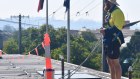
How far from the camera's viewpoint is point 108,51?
8484mm

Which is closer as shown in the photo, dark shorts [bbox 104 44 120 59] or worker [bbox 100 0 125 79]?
worker [bbox 100 0 125 79]

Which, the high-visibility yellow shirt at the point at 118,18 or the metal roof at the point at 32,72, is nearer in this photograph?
the high-visibility yellow shirt at the point at 118,18

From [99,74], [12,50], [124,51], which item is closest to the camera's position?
[99,74]

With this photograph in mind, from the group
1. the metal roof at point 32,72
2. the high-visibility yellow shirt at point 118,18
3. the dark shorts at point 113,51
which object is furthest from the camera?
the metal roof at point 32,72

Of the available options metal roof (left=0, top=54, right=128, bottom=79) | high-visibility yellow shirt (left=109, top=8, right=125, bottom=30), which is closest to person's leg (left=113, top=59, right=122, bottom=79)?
high-visibility yellow shirt (left=109, top=8, right=125, bottom=30)

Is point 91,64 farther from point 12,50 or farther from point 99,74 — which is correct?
point 99,74

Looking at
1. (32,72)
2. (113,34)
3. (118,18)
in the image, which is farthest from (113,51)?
(32,72)

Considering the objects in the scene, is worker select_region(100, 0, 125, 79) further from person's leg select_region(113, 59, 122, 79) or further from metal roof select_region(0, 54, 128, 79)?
metal roof select_region(0, 54, 128, 79)

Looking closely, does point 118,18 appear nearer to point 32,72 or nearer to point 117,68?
point 117,68

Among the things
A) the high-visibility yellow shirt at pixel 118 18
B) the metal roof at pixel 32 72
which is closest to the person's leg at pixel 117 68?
the high-visibility yellow shirt at pixel 118 18

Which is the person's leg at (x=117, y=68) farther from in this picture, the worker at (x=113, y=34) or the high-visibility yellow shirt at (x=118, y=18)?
the high-visibility yellow shirt at (x=118, y=18)

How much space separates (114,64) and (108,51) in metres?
0.26

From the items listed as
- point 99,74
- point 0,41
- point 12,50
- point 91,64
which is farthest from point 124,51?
point 0,41

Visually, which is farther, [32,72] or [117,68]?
[32,72]
